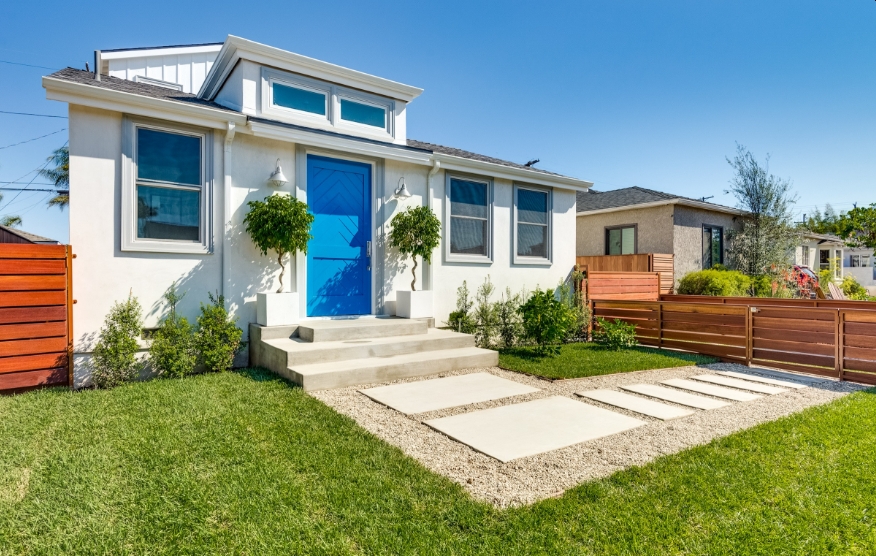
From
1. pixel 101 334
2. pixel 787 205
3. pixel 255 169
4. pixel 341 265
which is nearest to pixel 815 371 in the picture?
pixel 341 265

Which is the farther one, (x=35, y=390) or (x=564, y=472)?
(x=35, y=390)

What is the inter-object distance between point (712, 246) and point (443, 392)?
555 inches

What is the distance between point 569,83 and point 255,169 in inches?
393

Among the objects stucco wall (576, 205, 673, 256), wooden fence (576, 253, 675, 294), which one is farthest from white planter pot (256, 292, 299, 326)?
stucco wall (576, 205, 673, 256)

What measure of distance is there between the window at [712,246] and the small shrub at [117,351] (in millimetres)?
15899

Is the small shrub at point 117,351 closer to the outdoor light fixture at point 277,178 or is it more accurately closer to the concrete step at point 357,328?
the concrete step at point 357,328

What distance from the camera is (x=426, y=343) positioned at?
5969 mm

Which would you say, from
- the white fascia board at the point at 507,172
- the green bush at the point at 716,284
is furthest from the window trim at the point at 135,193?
the green bush at the point at 716,284

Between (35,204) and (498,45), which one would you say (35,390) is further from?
(35,204)

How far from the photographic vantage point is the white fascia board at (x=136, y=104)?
4.59 meters

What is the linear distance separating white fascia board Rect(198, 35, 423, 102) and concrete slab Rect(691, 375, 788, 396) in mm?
6359

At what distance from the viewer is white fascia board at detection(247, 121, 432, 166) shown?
227 inches

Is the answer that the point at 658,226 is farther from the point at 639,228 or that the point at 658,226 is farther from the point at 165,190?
the point at 165,190

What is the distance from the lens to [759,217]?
48.7 ft
